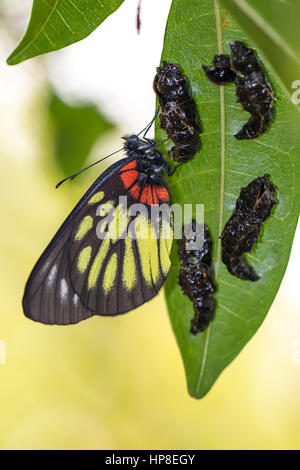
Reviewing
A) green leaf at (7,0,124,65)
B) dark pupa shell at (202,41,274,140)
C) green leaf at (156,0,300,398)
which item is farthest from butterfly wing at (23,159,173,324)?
green leaf at (7,0,124,65)

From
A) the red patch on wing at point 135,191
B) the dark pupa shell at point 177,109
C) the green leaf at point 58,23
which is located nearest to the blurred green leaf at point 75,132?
the red patch on wing at point 135,191

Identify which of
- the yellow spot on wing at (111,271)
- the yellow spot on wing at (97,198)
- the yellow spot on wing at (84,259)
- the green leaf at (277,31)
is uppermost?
the green leaf at (277,31)

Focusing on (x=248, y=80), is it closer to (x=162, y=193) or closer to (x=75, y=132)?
(x=162, y=193)

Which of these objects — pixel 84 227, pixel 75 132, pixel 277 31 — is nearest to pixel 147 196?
pixel 84 227

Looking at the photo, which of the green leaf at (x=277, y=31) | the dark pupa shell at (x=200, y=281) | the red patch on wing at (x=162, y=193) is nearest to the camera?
the green leaf at (x=277, y=31)

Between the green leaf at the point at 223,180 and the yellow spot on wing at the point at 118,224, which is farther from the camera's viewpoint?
the yellow spot on wing at the point at 118,224

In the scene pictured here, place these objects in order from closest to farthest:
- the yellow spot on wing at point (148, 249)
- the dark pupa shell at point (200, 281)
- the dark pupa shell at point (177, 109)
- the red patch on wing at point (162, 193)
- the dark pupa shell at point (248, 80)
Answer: the dark pupa shell at point (248, 80) < the dark pupa shell at point (177, 109) < the dark pupa shell at point (200, 281) < the red patch on wing at point (162, 193) < the yellow spot on wing at point (148, 249)

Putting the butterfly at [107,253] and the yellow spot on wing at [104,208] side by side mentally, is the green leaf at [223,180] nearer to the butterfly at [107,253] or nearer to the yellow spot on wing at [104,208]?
the butterfly at [107,253]

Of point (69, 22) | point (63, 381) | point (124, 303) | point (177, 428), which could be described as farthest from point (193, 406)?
point (69, 22)
